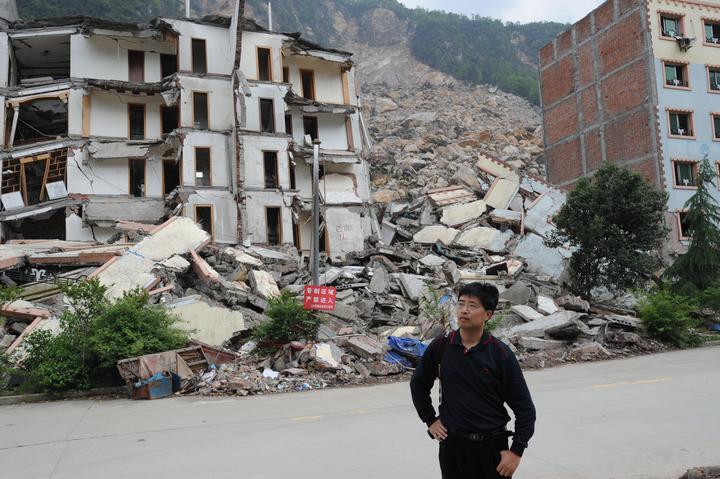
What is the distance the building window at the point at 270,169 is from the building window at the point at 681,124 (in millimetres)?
22369

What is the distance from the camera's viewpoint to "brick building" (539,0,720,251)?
29828 millimetres

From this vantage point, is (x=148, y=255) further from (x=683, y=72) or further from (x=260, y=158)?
(x=683, y=72)

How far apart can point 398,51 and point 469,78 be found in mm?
16476

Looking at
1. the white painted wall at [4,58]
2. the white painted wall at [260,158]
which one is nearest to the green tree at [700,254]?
the white painted wall at [260,158]

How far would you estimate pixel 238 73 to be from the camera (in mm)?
26641

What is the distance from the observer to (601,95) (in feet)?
109

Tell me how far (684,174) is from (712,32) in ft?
30.8

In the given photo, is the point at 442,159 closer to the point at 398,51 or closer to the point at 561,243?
the point at 561,243

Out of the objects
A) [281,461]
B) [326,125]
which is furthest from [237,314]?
[326,125]

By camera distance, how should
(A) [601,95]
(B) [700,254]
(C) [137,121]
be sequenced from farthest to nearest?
(A) [601,95] < (C) [137,121] < (B) [700,254]

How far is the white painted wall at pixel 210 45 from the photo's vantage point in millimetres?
27000

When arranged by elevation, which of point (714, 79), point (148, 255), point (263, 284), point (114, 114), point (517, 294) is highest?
point (714, 79)

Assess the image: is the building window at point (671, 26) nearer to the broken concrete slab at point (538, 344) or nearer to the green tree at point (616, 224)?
the green tree at point (616, 224)

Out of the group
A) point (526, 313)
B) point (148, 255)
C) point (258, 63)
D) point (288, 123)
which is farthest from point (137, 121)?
point (526, 313)
